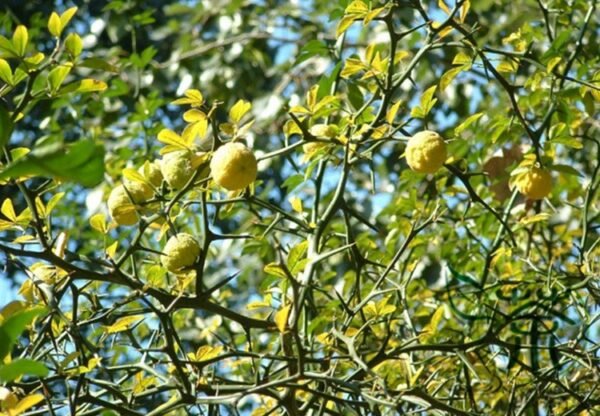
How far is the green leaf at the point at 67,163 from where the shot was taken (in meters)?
0.52

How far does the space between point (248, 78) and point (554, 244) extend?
1.28 metres

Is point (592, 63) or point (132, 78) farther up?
point (592, 63)

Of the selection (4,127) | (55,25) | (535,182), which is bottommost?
(535,182)

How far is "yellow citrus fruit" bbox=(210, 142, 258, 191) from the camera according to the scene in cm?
83

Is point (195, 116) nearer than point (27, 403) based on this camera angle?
No

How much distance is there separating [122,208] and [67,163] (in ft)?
1.17

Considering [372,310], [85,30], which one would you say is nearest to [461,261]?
[372,310]

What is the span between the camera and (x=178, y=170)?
87cm

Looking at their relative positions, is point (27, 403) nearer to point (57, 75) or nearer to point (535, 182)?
point (57, 75)

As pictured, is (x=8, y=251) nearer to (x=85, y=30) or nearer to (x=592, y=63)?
(x=592, y=63)

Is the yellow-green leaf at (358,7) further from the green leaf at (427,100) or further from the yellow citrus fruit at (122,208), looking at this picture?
the yellow citrus fruit at (122,208)

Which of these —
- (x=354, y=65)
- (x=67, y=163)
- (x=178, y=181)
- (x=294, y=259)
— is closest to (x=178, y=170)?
(x=178, y=181)

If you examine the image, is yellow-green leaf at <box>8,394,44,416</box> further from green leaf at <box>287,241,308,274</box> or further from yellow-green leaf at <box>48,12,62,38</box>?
yellow-green leaf at <box>48,12,62,38</box>

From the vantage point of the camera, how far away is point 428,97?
98 centimetres
